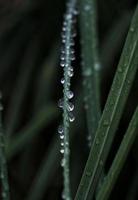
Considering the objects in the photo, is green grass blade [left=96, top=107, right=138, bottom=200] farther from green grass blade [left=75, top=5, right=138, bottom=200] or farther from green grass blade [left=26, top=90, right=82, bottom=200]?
green grass blade [left=26, top=90, right=82, bottom=200]

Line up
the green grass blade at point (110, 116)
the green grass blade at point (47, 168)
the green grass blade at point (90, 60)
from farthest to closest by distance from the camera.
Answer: the green grass blade at point (47, 168)
the green grass blade at point (90, 60)
the green grass blade at point (110, 116)

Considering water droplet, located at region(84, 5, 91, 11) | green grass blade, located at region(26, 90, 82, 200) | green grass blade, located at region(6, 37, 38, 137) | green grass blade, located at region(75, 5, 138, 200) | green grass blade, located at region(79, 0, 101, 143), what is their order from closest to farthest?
1. green grass blade, located at region(75, 5, 138, 200)
2. green grass blade, located at region(79, 0, 101, 143)
3. water droplet, located at region(84, 5, 91, 11)
4. green grass blade, located at region(26, 90, 82, 200)
5. green grass blade, located at region(6, 37, 38, 137)

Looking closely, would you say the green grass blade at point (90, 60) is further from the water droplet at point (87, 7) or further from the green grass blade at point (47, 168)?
the green grass blade at point (47, 168)

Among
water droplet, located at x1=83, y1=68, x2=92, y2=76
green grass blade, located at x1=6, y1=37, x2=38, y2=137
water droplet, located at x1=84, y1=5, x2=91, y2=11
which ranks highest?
water droplet, located at x1=84, y1=5, x2=91, y2=11

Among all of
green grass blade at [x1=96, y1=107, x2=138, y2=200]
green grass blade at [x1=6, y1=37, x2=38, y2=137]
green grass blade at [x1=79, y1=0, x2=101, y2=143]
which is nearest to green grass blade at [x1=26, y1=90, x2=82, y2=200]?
green grass blade at [x1=6, y1=37, x2=38, y2=137]

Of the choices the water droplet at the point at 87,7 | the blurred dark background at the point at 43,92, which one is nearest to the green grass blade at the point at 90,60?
the water droplet at the point at 87,7

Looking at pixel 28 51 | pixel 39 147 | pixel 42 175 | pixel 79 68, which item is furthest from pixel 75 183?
pixel 28 51

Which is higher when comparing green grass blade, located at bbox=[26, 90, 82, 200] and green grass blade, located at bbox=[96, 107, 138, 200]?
green grass blade, located at bbox=[96, 107, 138, 200]

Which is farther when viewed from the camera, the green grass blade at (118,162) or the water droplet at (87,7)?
the water droplet at (87,7)
